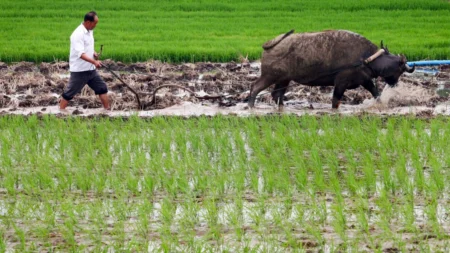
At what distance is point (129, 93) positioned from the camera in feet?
35.0

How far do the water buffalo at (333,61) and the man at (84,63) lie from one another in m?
1.91

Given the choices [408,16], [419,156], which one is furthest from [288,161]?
[408,16]

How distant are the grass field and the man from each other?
84 centimetres

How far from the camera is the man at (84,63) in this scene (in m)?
9.27

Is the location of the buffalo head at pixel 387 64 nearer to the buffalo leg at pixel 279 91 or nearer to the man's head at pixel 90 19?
the buffalo leg at pixel 279 91

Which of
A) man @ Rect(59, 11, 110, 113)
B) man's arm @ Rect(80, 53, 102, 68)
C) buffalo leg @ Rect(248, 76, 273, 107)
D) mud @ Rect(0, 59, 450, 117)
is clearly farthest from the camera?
buffalo leg @ Rect(248, 76, 273, 107)

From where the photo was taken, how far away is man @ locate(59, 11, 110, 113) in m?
9.27

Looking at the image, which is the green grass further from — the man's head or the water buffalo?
the man's head

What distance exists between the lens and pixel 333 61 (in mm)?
9883

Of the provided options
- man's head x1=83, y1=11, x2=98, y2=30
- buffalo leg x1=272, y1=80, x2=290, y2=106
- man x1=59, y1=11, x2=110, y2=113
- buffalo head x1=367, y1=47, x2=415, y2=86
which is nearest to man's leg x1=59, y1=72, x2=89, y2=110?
man x1=59, y1=11, x2=110, y2=113

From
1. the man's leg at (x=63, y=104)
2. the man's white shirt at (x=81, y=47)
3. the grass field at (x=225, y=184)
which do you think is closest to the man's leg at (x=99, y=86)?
the man's white shirt at (x=81, y=47)

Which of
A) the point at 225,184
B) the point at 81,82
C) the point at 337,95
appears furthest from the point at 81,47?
the point at 225,184

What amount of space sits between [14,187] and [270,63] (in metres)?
4.32

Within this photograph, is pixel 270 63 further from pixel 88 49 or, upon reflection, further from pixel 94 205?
pixel 94 205
